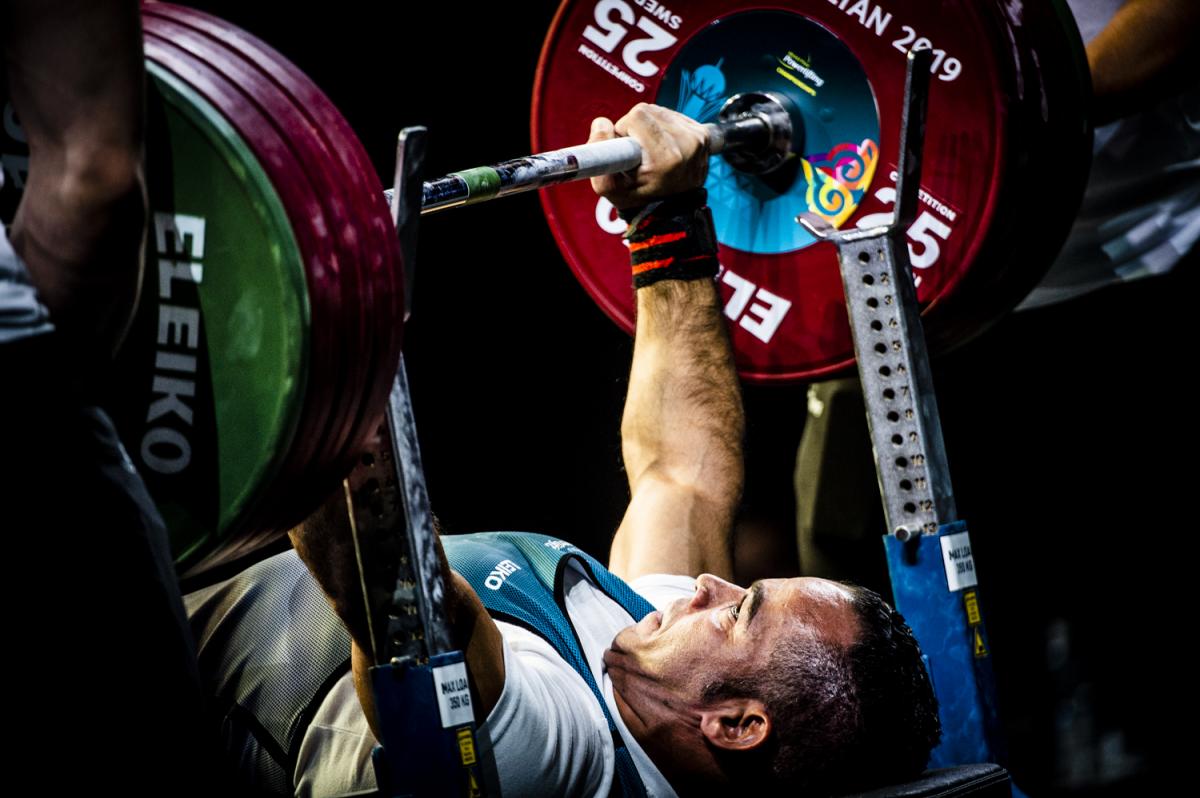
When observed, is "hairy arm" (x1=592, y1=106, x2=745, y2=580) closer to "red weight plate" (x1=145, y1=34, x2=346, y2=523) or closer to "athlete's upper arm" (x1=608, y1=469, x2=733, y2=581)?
"athlete's upper arm" (x1=608, y1=469, x2=733, y2=581)

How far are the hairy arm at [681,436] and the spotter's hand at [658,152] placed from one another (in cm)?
5

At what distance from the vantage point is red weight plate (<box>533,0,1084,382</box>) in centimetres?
237

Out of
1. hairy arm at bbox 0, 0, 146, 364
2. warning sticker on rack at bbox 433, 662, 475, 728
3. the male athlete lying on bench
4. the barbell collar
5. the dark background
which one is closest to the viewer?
hairy arm at bbox 0, 0, 146, 364

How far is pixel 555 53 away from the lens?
9.05ft

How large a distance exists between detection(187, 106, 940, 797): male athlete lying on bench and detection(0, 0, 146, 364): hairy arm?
2.62 feet

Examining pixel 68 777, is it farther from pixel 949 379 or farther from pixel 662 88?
pixel 949 379

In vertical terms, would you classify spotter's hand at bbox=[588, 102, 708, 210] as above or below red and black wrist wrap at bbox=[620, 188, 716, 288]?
above

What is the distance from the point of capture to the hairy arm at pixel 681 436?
102 inches

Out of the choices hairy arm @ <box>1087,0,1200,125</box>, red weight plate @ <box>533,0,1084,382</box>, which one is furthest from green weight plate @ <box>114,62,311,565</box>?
hairy arm @ <box>1087,0,1200,125</box>

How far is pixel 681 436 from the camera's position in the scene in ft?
8.71

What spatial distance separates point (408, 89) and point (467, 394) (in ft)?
2.55

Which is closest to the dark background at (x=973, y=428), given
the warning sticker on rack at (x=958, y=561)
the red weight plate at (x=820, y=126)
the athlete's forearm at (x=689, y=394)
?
the red weight plate at (x=820, y=126)

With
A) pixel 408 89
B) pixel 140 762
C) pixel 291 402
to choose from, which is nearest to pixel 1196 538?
pixel 408 89

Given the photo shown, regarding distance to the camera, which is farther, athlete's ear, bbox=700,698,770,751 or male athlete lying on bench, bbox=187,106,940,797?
athlete's ear, bbox=700,698,770,751
